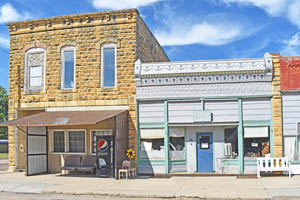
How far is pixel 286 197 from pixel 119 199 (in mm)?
4962

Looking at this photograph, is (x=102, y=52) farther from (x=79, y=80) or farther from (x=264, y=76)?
(x=264, y=76)

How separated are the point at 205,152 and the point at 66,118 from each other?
6160 millimetres

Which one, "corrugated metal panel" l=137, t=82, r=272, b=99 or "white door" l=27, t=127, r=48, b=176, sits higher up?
"corrugated metal panel" l=137, t=82, r=272, b=99

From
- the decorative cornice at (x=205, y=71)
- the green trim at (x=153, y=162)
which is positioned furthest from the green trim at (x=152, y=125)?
the decorative cornice at (x=205, y=71)

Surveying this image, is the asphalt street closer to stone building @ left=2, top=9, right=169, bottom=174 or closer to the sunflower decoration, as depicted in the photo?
stone building @ left=2, top=9, right=169, bottom=174

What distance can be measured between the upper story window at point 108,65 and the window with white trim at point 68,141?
2.69 meters

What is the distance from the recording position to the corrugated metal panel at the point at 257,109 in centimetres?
1549

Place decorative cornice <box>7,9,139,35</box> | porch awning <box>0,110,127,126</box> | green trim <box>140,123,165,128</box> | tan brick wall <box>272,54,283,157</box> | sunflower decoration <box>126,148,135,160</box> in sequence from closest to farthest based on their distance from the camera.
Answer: porch awning <box>0,110,127,126</box> → tan brick wall <box>272,54,283,157</box> → sunflower decoration <box>126,148,135,160</box> → green trim <box>140,123,165,128</box> → decorative cornice <box>7,9,139,35</box>

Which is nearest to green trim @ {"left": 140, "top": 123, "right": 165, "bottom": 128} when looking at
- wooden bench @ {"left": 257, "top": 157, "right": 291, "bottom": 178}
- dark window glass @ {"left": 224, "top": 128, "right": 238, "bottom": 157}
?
dark window glass @ {"left": 224, "top": 128, "right": 238, "bottom": 157}

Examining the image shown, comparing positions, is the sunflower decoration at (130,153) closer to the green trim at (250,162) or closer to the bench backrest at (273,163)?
the green trim at (250,162)

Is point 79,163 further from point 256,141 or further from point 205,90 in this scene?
point 256,141

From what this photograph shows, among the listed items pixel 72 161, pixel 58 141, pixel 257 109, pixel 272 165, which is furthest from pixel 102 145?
pixel 272 165

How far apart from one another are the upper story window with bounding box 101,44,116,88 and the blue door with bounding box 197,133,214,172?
4727 millimetres

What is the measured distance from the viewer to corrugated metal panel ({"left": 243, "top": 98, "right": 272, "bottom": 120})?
15.5m
